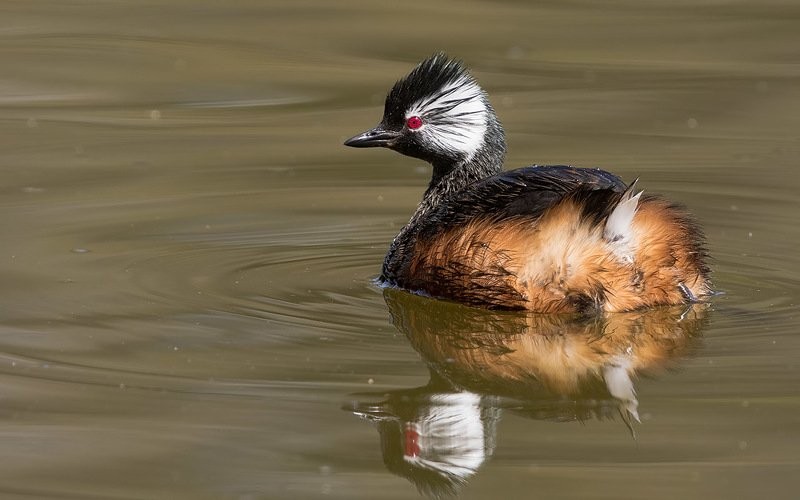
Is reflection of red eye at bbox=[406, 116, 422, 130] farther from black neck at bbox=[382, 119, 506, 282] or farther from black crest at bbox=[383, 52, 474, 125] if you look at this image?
black neck at bbox=[382, 119, 506, 282]

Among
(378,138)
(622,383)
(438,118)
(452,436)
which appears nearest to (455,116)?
(438,118)

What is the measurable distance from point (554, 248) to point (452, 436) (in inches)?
55.7

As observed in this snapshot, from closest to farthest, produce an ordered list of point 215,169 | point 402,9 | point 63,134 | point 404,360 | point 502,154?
point 404,360, point 502,154, point 215,169, point 63,134, point 402,9

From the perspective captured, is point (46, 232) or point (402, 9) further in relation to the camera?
point (402, 9)

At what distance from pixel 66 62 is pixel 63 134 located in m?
1.80

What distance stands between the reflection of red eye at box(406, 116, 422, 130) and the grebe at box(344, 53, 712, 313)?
0.38 metres

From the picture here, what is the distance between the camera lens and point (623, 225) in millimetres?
6406

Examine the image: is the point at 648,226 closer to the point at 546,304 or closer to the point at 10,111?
the point at 546,304

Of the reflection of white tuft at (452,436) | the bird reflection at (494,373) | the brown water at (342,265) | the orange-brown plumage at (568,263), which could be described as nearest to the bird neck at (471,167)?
the brown water at (342,265)

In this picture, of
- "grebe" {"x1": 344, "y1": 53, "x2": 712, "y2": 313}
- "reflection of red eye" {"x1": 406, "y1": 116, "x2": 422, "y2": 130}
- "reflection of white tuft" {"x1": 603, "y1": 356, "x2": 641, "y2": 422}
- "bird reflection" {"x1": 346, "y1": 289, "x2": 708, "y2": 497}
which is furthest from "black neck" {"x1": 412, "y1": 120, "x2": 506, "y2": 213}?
"reflection of white tuft" {"x1": 603, "y1": 356, "x2": 641, "y2": 422}

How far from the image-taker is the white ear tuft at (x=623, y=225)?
6297 mm

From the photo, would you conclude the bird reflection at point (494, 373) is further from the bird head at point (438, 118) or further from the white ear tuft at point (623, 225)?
the bird head at point (438, 118)

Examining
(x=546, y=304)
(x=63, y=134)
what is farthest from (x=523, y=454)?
(x=63, y=134)

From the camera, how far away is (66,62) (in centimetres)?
1184
